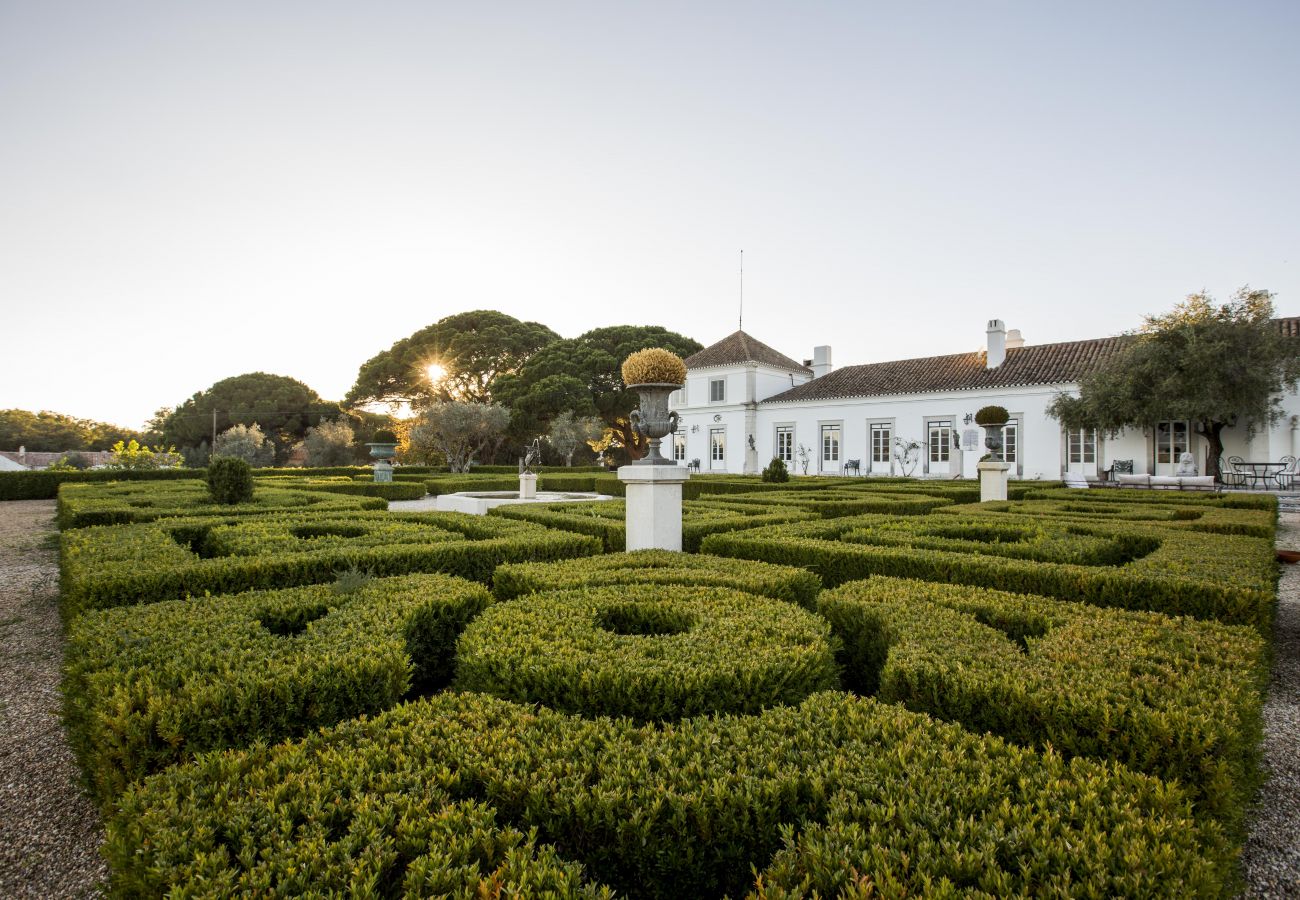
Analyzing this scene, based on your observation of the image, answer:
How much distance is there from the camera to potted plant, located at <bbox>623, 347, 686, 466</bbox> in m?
6.00

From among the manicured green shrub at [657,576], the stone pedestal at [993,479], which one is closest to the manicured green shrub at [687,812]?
the manicured green shrub at [657,576]

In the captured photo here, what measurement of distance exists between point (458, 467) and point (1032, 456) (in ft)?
85.6

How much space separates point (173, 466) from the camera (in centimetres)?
2211

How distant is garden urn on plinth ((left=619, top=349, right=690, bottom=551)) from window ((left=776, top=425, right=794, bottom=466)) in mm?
25931

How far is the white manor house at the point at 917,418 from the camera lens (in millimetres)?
21984

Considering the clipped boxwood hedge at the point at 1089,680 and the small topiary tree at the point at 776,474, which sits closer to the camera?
the clipped boxwood hedge at the point at 1089,680

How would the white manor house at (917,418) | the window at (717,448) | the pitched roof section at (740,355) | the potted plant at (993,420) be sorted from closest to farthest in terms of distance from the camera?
1. the potted plant at (993,420)
2. the white manor house at (917,418)
3. the pitched roof section at (740,355)
4. the window at (717,448)

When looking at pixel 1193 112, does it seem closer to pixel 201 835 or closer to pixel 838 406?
pixel 201 835

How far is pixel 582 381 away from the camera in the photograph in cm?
3794

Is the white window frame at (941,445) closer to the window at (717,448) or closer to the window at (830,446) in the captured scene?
the window at (830,446)

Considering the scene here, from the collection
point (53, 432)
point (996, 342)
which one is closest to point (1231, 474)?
point (996, 342)

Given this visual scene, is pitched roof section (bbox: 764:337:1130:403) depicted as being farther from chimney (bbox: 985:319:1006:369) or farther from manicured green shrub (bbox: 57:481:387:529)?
manicured green shrub (bbox: 57:481:387:529)

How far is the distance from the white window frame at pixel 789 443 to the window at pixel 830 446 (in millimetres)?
1728

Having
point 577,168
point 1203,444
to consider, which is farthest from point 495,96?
point 1203,444
